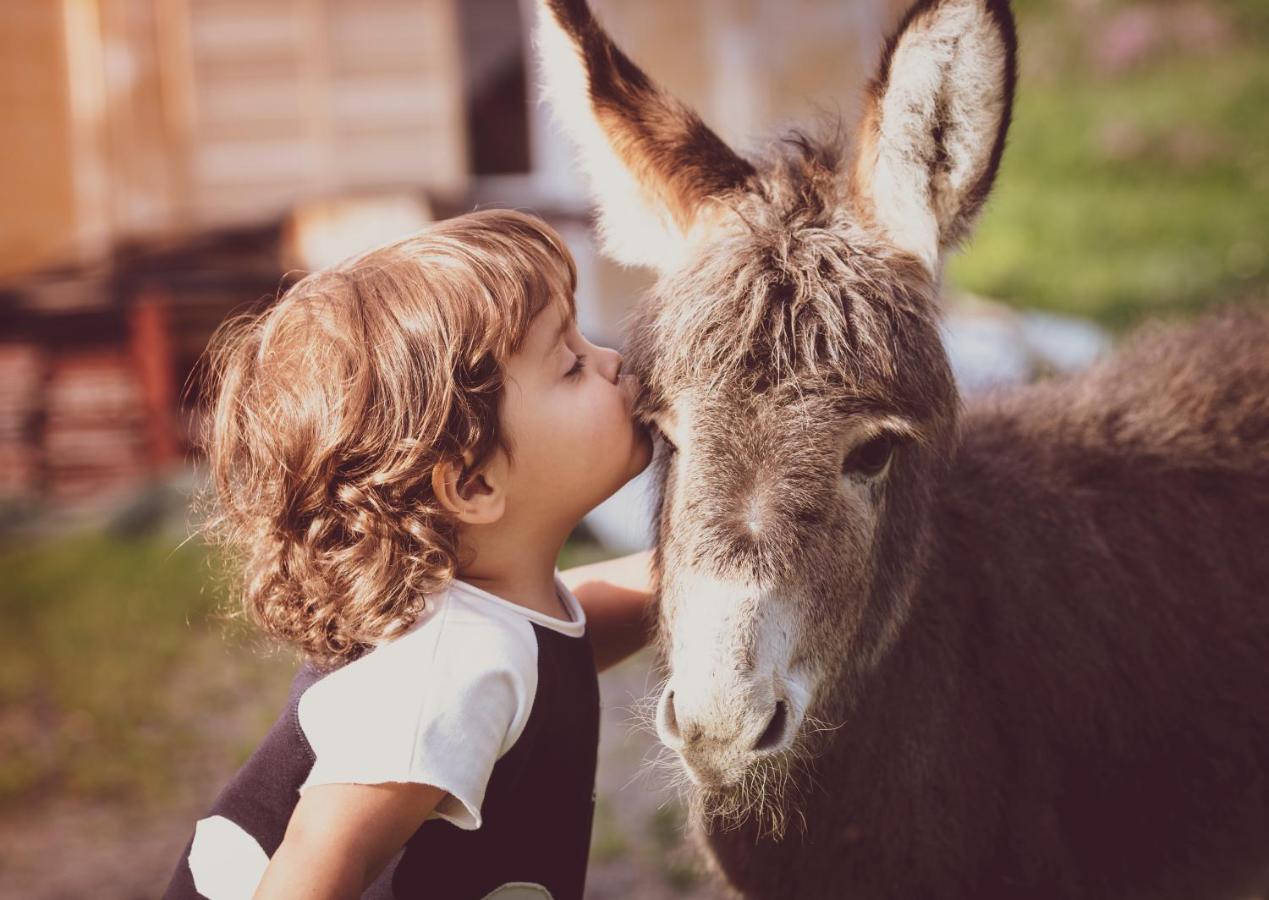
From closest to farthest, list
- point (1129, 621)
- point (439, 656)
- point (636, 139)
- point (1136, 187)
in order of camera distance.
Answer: point (439, 656) < point (636, 139) < point (1129, 621) < point (1136, 187)

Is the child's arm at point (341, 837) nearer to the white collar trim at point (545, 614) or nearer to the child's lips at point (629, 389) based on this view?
the white collar trim at point (545, 614)

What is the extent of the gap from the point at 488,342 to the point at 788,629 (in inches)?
31.2

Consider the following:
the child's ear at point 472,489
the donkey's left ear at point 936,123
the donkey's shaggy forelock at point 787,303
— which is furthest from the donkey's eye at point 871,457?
the child's ear at point 472,489

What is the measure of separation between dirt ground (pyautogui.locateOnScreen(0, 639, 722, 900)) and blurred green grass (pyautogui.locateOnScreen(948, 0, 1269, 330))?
560cm

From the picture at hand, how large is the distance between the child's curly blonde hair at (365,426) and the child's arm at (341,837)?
303mm

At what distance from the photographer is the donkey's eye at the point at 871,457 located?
2.20 m

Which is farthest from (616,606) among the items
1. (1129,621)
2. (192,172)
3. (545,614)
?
(192,172)

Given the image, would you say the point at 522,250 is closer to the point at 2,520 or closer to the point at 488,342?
the point at 488,342

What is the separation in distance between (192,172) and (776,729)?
1018 centimetres

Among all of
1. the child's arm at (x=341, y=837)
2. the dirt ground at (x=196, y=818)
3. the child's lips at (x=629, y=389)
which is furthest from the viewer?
the dirt ground at (x=196, y=818)

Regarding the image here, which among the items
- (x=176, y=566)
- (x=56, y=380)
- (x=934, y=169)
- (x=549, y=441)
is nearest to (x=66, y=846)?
(x=176, y=566)

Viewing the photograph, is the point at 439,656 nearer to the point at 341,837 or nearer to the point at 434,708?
the point at 434,708

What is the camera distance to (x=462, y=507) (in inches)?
85.9

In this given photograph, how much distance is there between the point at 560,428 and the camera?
88.2 inches
